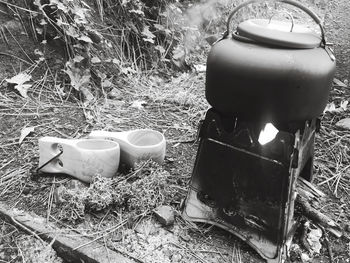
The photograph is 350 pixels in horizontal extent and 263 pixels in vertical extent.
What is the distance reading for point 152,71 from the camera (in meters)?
3.76

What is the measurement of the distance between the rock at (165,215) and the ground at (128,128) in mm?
39

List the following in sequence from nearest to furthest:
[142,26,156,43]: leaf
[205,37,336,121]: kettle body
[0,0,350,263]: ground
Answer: [205,37,336,121]: kettle body, [0,0,350,263]: ground, [142,26,156,43]: leaf

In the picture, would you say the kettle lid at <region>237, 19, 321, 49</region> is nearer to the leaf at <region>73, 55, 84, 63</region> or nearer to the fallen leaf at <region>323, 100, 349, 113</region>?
the fallen leaf at <region>323, 100, 349, 113</region>

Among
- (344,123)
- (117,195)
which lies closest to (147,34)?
Answer: (344,123)

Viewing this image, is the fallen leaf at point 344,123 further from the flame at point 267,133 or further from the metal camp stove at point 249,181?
the flame at point 267,133

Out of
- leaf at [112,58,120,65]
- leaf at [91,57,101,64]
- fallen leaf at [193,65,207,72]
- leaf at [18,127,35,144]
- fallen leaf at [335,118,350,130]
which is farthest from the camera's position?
fallen leaf at [193,65,207,72]

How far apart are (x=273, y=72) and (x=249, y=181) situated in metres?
0.55

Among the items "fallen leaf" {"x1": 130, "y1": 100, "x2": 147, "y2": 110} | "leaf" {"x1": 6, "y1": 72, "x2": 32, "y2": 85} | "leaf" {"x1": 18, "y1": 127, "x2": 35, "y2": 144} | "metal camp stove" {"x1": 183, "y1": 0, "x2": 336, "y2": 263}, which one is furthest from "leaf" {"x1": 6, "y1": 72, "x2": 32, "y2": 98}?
"metal camp stove" {"x1": 183, "y1": 0, "x2": 336, "y2": 263}

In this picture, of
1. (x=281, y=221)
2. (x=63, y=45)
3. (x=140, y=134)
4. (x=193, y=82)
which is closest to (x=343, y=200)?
(x=281, y=221)

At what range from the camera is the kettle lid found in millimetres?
1722

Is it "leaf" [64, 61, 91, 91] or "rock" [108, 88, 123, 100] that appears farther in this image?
"rock" [108, 88, 123, 100]

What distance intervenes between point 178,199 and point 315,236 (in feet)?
2.44

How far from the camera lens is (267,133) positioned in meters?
1.97

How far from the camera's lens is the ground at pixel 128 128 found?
1.97 meters
